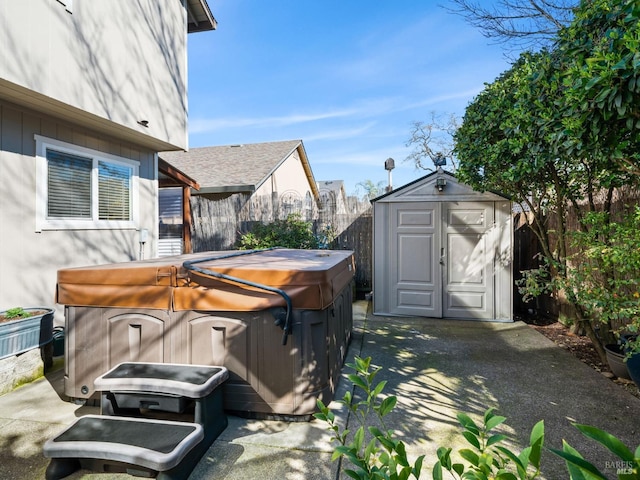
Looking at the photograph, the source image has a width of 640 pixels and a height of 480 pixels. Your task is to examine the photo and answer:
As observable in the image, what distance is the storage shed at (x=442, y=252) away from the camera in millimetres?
5699

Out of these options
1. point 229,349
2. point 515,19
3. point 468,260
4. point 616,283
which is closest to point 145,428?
point 229,349

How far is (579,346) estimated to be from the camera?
14.4 ft

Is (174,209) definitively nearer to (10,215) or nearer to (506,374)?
(10,215)

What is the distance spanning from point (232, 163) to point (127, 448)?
10.9 meters

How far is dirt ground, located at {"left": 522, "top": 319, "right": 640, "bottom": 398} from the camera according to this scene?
335 centimetres

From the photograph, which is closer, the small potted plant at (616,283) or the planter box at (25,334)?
the small potted plant at (616,283)

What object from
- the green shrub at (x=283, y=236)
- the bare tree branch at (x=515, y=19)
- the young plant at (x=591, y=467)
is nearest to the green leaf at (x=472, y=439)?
the young plant at (x=591, y=467)

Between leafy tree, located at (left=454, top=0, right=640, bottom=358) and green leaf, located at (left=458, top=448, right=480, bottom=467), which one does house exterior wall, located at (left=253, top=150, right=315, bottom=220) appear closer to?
leafy tree, located at (left=454, top=0, right=640, bottom=358)

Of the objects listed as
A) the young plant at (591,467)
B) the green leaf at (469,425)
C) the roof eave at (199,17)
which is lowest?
the green leaf at (469,425)

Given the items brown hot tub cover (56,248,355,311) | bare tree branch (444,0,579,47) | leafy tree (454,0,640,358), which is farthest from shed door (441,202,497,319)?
brown hot tub cover (56,248,355,311)

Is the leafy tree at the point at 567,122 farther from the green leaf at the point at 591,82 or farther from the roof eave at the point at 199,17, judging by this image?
the roof eave at the point at 199,17

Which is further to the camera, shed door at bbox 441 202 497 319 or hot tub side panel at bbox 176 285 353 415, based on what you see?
shed door at bbox 441 202 497 319

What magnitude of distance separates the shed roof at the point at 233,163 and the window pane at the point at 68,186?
501 centimetres

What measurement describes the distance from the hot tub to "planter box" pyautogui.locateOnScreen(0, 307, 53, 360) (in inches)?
31.5
